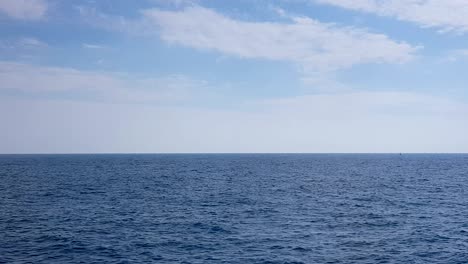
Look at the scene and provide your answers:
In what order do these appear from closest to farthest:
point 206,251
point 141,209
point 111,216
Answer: point 206,251, point 111,216, point 141,209

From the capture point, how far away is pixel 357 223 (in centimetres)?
5166

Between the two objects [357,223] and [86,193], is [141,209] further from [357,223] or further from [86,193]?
[357,223]

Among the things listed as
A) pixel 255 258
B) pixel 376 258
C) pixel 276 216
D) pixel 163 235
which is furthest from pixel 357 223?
pixel 163 235

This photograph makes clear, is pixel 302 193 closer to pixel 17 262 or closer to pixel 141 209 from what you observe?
pixel 141 209

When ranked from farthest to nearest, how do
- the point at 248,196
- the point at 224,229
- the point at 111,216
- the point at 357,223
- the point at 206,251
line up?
the point at 248,196 < the point at 111,216 < the point at 357,223 < the point at 224,229 < the point at 206,251

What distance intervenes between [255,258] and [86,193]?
175ft

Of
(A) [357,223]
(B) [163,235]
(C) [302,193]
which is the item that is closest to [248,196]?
(C) [302,193]

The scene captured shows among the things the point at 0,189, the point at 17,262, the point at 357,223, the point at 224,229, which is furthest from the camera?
the point at 0,189

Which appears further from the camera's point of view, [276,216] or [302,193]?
[302,193]

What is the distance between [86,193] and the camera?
79.1 m

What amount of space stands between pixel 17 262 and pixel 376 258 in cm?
3334

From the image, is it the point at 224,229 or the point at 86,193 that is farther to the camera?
the point at 86,193

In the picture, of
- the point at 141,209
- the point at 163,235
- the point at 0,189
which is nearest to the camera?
the point at 163,235

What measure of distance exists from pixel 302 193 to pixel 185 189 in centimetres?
2700
